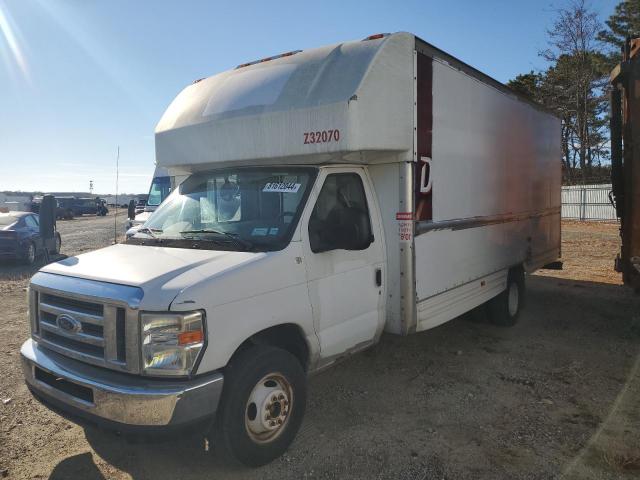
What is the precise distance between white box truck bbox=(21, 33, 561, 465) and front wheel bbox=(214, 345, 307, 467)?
1 cm

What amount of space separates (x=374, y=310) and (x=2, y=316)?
6.70 meters

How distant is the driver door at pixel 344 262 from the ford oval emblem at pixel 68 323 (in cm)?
165

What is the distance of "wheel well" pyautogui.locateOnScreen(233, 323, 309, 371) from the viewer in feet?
12.3

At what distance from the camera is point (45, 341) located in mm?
3684

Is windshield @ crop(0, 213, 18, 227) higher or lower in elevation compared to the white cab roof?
lower

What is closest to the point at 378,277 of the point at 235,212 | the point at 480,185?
the point at 235,212

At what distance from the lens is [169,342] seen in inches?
121

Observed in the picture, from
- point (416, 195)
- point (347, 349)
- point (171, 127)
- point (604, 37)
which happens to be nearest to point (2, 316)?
point (171, 127)

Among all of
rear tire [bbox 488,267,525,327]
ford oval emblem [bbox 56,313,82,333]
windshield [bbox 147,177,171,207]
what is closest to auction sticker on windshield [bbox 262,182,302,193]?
ford oval emblem [bbox 56,313,82,333]

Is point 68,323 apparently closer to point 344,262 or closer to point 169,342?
point 169,342

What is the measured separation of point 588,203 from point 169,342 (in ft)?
89.2

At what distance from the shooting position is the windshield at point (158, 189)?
50.2 ft

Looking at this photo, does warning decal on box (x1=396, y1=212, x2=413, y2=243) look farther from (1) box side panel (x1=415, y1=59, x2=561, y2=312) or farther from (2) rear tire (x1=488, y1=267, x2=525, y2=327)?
(2) rear tire (x1=488, y1=267, x2=525, y2=327)

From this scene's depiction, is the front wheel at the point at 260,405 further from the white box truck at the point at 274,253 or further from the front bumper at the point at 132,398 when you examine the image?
the front bumper at the point at 132,398
